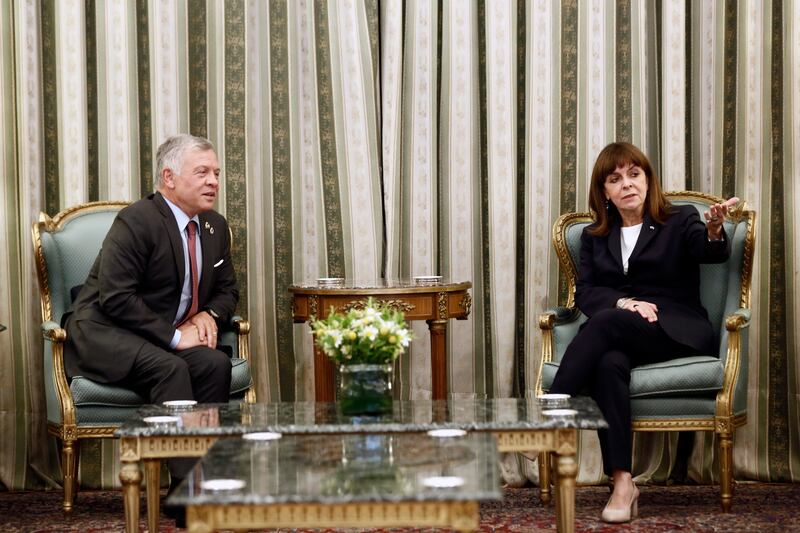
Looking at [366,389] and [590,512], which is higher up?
[366,389]

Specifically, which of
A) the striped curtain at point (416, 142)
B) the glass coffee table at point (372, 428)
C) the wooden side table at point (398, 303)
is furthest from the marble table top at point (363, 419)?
the striped curtain at point (416, 142)

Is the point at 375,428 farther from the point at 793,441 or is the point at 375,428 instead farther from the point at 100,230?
the point at 793,441

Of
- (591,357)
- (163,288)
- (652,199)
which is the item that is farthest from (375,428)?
(652,199)

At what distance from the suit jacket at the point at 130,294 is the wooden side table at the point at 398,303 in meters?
0.37

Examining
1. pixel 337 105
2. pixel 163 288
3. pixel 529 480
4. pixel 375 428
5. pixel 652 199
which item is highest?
pixel 337 105

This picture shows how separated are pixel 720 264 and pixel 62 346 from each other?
99.3 inches

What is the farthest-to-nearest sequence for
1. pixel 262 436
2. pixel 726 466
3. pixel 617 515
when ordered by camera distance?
pixel 726 466, pixel 617 515, pixel 262 436

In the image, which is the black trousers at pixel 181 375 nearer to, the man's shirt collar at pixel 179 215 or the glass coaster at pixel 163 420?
the man's shirt collar at pixel 179 215

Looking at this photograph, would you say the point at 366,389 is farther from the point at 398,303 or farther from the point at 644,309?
the point at 644,309

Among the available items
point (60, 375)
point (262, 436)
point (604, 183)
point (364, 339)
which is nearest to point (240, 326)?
point (60, 375)

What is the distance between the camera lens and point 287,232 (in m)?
4.68

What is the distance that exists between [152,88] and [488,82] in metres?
1.46

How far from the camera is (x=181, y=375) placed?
3662mm

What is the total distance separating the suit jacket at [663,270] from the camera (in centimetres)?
390
